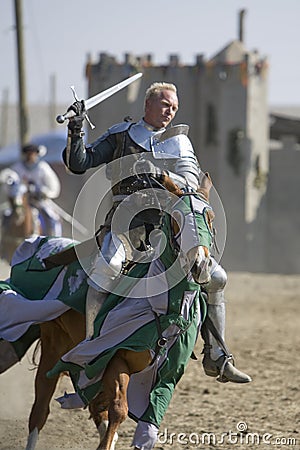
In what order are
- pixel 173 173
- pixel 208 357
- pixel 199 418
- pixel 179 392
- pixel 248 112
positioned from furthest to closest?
pixel 248 112 < pixel 179 392 < pixel 199 418 < pixel 208 357 < pixel 173 173

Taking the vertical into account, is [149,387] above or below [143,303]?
below

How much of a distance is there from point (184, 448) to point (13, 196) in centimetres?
854

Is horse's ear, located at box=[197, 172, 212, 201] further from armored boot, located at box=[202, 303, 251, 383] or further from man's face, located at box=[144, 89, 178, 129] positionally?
armored boot, located at box=[202, 303, 251, 383]

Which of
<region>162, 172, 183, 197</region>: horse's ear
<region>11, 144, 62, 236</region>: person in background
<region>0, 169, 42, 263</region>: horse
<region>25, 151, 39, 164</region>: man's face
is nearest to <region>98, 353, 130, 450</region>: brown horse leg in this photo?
<region>162, 172, 183, 197</region>: horse's ear

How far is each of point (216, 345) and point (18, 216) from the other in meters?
8.96

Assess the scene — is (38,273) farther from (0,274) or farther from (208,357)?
(0,274)

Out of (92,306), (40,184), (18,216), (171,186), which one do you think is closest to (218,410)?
(92,306)

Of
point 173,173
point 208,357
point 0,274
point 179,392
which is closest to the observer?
point 173,173

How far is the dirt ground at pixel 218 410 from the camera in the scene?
6578 mm

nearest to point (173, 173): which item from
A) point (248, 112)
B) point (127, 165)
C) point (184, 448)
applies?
point (127, 165)

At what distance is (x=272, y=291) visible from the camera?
1473 cm

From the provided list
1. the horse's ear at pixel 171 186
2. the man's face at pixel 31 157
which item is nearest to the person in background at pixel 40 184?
the man's face at pixel 31 157

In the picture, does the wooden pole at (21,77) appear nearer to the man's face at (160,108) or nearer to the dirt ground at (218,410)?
the dirt ground at (218,410)

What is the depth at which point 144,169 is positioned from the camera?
224 inches
